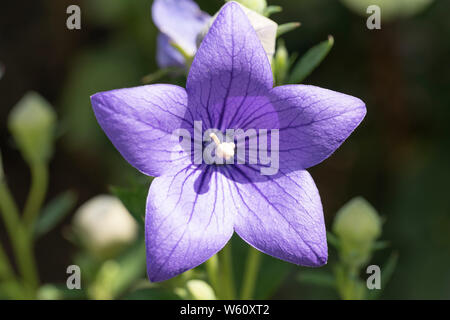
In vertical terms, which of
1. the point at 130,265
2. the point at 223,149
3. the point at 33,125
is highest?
the point at 223,149

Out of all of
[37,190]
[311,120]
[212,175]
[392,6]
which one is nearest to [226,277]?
[212,175]

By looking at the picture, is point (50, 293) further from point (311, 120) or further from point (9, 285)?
point (311, 120)

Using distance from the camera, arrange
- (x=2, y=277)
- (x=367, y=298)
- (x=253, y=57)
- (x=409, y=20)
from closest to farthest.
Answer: (x=253, y=57)
(x=367, y=298)
(x=2, y=277)
(x=409, y=20)

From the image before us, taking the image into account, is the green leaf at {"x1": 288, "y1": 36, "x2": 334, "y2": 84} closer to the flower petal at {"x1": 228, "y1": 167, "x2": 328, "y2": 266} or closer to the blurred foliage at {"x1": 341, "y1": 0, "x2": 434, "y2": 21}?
the flower petal at {"x1": 228, "y1": 167, "x2": 328, "y2": 266}

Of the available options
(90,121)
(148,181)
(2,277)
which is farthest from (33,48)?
(148,181)

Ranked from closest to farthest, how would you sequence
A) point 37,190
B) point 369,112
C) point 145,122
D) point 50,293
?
point 145,122 < point 50,293 < point 369,112 < point 37,190

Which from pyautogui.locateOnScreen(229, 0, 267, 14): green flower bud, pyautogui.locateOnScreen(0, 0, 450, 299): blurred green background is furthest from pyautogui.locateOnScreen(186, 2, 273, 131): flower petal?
pyautogui.locateOnScreen(0, 0, 450, 299): blurred green background
